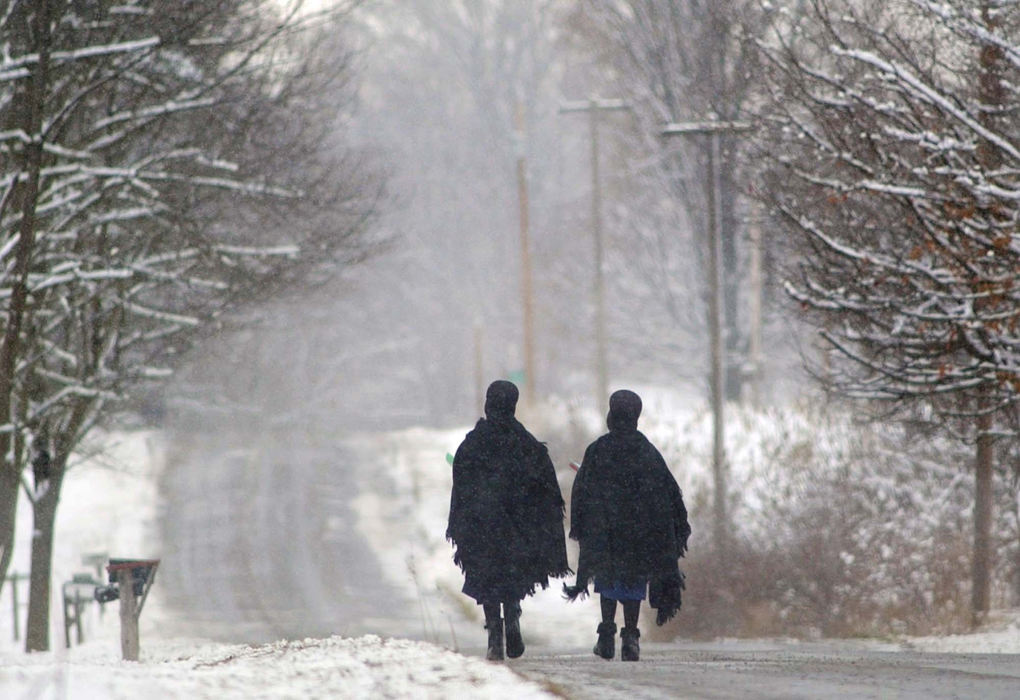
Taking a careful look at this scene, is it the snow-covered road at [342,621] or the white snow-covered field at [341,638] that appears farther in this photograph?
the snow-covered road at [342,621]

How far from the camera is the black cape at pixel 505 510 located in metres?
9.50

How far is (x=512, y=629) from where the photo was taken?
9883 millimetres

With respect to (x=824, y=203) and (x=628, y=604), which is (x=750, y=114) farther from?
Result: (x=628, y=604)

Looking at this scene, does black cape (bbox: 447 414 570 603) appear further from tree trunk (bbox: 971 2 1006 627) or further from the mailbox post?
tree trunk (bbox: 971 2 1006 627)

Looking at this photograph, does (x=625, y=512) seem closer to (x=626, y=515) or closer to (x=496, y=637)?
(x=626, y=515)

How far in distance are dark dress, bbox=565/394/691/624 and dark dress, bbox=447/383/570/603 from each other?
0.19m

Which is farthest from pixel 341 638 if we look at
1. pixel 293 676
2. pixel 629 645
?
pixel 293 676

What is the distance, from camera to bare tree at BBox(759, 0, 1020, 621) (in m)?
11.6

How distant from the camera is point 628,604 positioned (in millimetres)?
9742

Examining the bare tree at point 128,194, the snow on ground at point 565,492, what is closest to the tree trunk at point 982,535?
the snow on ground at point 565,492

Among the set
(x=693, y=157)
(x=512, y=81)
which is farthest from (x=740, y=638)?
(x=512, y=81)

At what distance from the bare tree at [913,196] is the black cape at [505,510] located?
376 cm

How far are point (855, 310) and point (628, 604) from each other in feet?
14.7

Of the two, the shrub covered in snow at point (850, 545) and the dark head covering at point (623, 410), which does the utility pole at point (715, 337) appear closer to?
the shrub covered in snow at point (850, 545)
